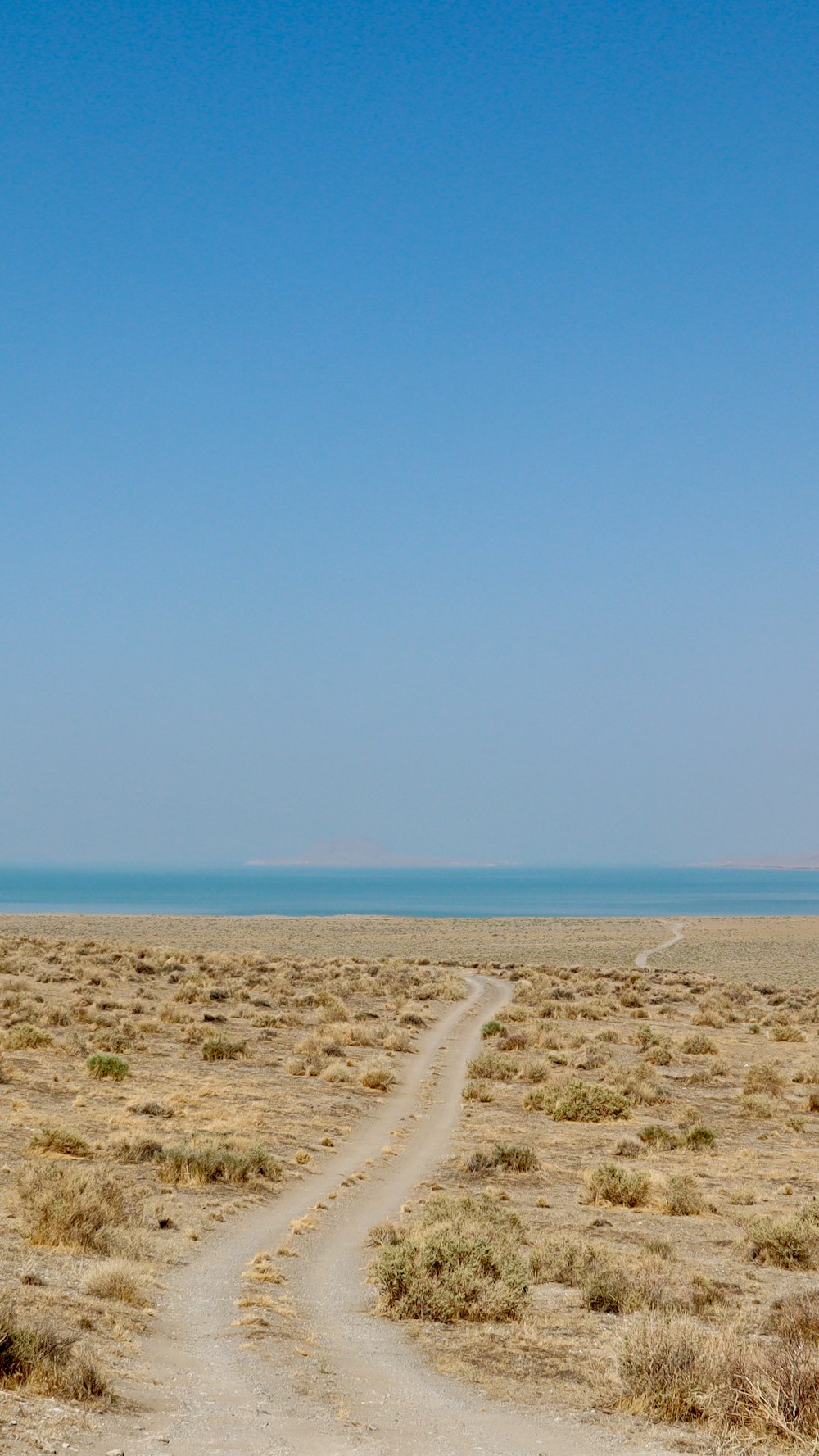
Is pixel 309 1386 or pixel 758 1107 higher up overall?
pixel 309 1386

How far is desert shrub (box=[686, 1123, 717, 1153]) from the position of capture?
74.7 ft

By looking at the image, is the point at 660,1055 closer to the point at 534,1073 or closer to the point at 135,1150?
the point at 534,1073

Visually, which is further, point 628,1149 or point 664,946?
point 664,946

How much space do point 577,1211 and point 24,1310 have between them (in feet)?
33.1

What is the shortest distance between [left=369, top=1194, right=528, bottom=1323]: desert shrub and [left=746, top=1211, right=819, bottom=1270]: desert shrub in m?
3.34

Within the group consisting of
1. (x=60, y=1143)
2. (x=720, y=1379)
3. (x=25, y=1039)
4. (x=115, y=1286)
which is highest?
(x=720, y=1379)

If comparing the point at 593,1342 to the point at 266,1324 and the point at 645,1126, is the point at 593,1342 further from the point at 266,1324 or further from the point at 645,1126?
the point at 645,1126

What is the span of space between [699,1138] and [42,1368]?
17.7 m

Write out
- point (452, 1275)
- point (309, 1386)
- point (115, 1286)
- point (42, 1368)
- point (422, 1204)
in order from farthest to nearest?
point (422, 1204) < point (452, 1275) < point (115, 1286) < point (309, 1386) < point (42, 1368)

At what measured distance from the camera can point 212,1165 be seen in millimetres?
17750

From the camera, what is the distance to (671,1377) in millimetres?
9008

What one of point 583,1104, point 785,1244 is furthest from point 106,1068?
point 785,1244

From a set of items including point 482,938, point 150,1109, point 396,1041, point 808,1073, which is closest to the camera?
point 150,1109

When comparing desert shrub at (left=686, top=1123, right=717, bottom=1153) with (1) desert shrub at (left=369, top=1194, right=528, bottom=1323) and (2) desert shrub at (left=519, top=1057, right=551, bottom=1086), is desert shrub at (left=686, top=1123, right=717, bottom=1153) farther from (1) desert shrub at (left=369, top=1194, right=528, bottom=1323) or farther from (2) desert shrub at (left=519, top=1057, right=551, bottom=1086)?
(1) desert shrub at (left=369, top=1194, right=528, bottom=1323)
